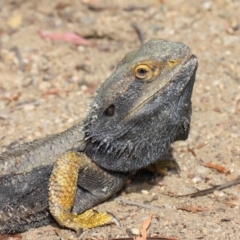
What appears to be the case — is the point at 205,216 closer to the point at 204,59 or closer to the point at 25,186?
the point at 25,186

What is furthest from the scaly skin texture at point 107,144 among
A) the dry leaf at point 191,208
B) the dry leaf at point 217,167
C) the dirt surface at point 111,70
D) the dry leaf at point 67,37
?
the dry leaf at point 67,37

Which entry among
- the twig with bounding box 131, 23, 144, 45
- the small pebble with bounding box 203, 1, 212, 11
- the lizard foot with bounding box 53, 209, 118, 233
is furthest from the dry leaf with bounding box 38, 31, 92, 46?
the lizard foot with bounding box 53, 209, 118, 233

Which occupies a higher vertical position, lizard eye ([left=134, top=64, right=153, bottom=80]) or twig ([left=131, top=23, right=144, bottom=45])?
lizard eye ([left=134, top=64, right=153, bottom=80])

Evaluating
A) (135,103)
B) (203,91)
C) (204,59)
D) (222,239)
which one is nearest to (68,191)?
(135,103)

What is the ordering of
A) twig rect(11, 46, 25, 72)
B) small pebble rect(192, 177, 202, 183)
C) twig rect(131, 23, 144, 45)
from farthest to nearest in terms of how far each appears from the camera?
1. twig rect(131, 23, 144, 45)
2. twig rect(11, 46, 25, 72)
3. small pebble rect(192, 177, 202, 183)

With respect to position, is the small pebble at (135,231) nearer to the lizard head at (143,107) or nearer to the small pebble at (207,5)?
→ the lizard head at (143,107)

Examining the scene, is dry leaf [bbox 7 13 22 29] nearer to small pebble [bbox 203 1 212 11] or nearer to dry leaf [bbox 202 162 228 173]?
small pebble [bbox 203 1 212 11]
